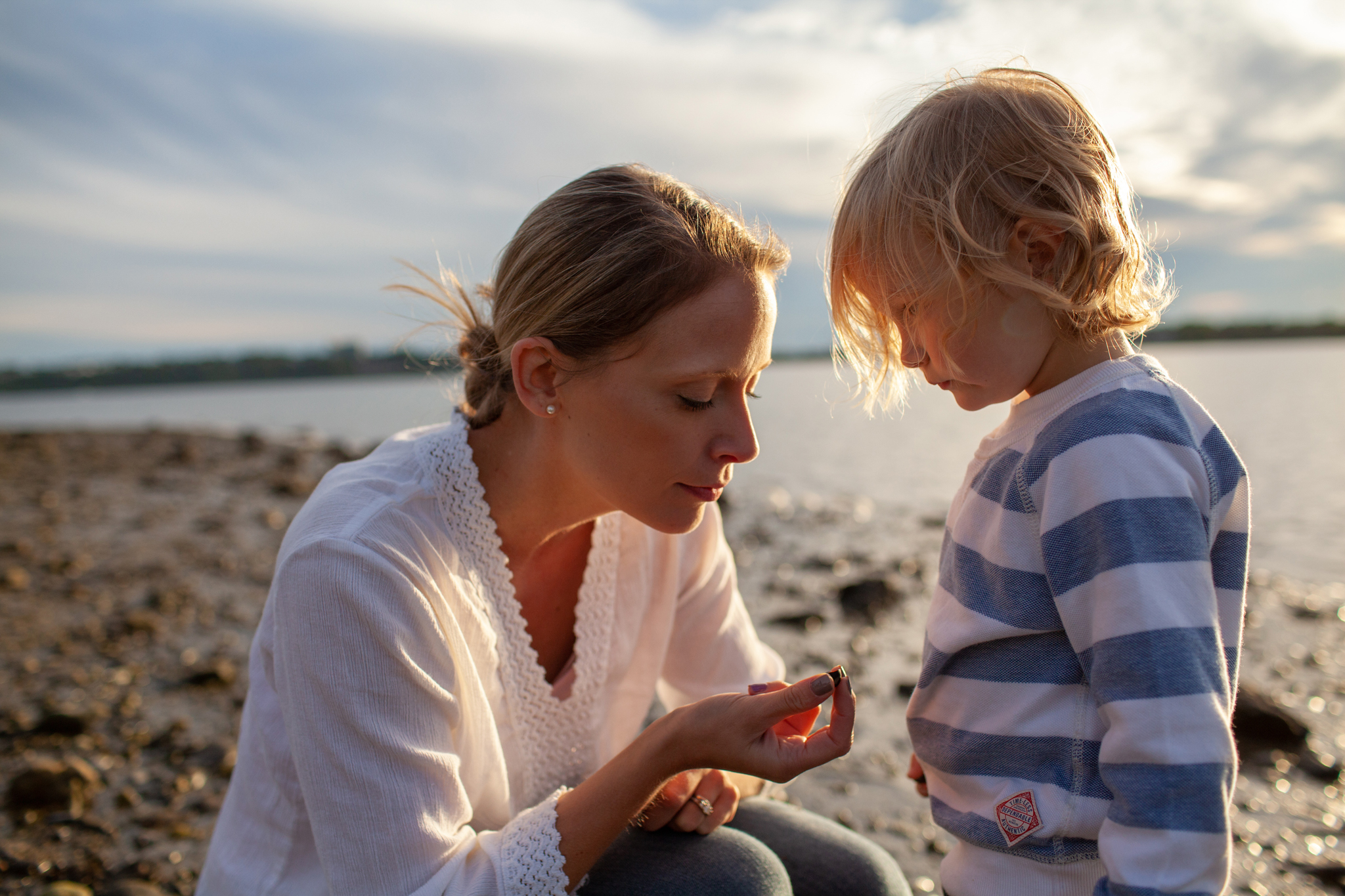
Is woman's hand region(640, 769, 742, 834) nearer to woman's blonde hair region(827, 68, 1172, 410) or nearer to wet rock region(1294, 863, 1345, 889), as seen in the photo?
woman's blonde hair region(827, 68, 1172, 410)

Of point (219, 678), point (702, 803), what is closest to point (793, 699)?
point (702, 803)

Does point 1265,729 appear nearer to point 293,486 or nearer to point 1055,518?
point 1055,518

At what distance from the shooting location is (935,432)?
1698 cm

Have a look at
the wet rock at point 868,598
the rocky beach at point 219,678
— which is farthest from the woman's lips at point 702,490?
the wet rock at point 868,598

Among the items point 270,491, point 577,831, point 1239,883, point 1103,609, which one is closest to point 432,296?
point 577,831

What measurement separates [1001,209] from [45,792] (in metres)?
3.52

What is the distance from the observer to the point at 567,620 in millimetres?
2250

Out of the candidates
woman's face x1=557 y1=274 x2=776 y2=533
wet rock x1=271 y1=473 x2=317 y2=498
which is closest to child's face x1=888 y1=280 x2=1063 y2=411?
woman's face x1=557 y1=274 x2=776 y2=533

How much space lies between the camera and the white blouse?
5.22 ft

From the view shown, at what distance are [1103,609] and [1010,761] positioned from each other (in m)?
0.40

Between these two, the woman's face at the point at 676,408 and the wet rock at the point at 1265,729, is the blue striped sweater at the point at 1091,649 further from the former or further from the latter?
the wet rock at the point at 1265,729

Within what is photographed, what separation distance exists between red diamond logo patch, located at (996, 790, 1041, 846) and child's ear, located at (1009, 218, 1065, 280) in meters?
0.97

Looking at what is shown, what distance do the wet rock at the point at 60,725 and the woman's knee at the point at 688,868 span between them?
2.82 meters

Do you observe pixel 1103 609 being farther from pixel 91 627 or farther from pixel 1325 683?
pixel 91 627
